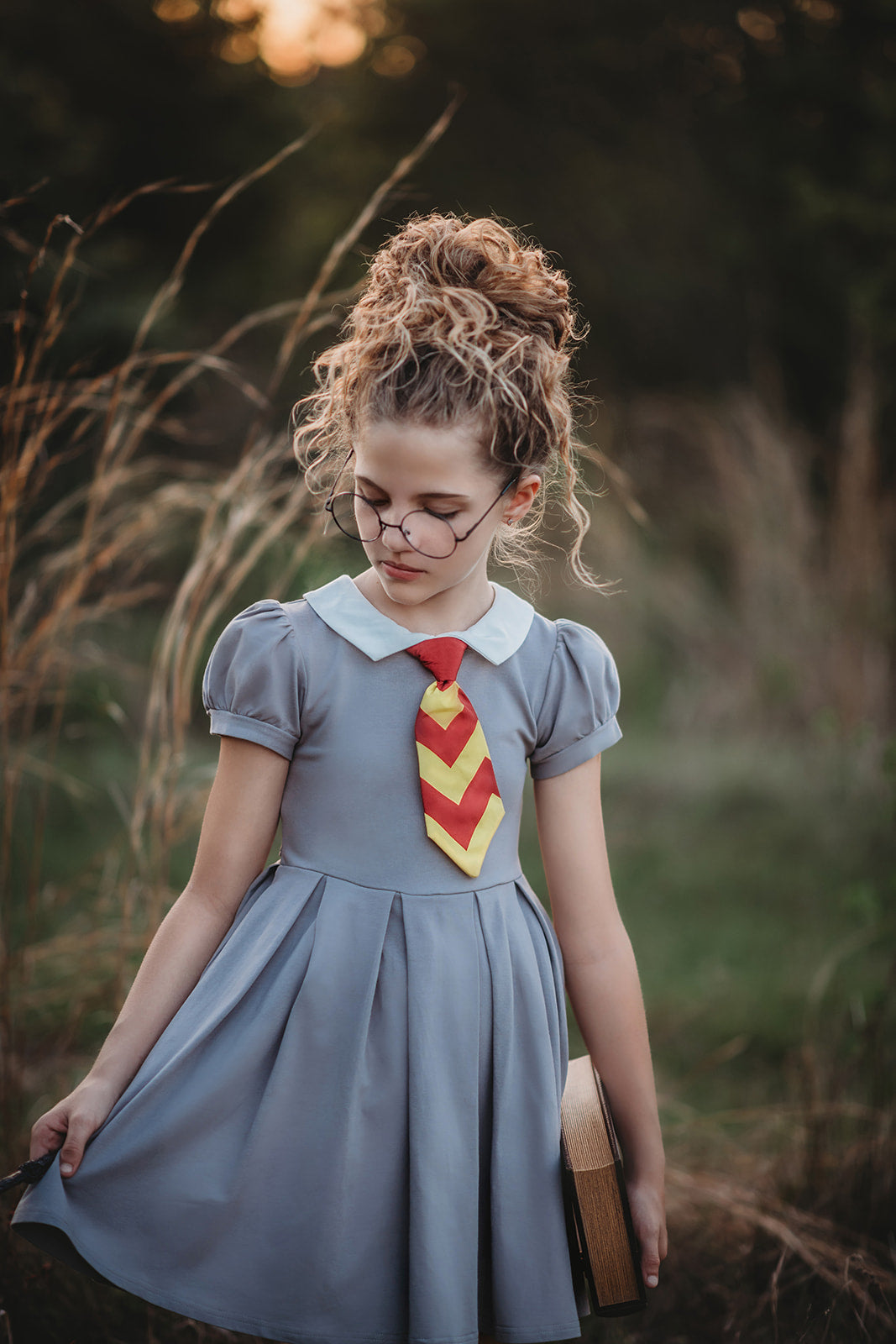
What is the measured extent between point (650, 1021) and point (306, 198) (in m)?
6.57

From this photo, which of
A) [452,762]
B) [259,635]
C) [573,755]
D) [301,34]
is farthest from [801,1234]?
[301,34]

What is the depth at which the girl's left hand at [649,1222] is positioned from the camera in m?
1.33

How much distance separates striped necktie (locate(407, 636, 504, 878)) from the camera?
1.27 m

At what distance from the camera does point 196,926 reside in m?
1.28

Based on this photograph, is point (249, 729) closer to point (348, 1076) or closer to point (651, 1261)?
point (348, 1076)

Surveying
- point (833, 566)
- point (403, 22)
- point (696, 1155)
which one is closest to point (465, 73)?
point (403, 22)

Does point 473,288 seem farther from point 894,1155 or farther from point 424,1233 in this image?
point 894,1155

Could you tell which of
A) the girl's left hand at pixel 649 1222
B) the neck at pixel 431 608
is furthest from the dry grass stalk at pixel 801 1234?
the neck at pixel 431 608

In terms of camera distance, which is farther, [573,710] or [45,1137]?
[573,710]

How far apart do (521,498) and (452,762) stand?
338 mm

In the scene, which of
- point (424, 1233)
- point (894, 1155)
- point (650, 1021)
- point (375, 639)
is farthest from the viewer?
point (650, 1021)

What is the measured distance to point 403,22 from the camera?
8.82 metres

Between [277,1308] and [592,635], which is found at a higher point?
[592,635]

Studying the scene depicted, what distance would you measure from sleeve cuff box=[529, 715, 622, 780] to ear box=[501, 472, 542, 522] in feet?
0.94
